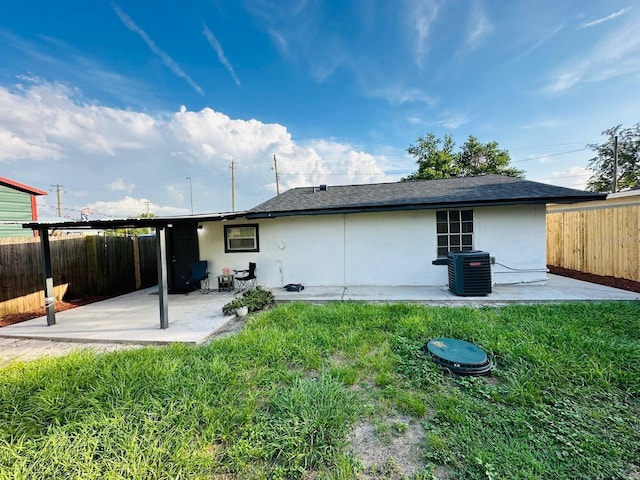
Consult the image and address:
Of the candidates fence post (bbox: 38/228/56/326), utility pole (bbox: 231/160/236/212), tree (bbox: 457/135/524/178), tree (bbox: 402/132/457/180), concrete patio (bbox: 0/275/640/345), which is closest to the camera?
concrete patio (bbox: 0/275/640/345)

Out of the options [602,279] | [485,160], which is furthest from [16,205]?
[485,160]

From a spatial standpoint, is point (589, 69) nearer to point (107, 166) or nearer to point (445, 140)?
point (445, 140)

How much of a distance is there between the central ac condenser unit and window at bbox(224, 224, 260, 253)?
5702mm

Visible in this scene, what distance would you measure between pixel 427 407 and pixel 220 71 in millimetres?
11026

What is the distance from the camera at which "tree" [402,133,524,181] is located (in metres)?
19.1

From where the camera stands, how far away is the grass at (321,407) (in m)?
1.79

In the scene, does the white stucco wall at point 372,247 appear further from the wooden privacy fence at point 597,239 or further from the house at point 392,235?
the wooden privacy fence at point 597,239

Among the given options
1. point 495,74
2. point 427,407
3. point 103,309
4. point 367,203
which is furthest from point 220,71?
point 427,407

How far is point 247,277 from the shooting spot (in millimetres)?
7191

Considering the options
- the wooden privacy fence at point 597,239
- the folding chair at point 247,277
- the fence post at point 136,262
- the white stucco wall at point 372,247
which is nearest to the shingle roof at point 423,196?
the white stucco wall at point 372,247

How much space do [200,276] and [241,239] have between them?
162 cm

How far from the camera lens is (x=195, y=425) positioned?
2.13 meters

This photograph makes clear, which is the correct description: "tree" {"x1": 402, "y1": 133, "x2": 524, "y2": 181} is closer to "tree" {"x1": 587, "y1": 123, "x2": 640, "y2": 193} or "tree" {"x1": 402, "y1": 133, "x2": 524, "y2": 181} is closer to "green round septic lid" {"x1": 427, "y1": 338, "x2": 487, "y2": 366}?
"tree" {"x1": 587, "y1": 123, "x2": 640, "y2": 193}

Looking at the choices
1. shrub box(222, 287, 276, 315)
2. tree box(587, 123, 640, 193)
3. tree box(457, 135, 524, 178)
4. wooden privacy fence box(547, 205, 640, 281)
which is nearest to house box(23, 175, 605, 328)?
wooden privacy fence box(547, 205, 640, 281)
